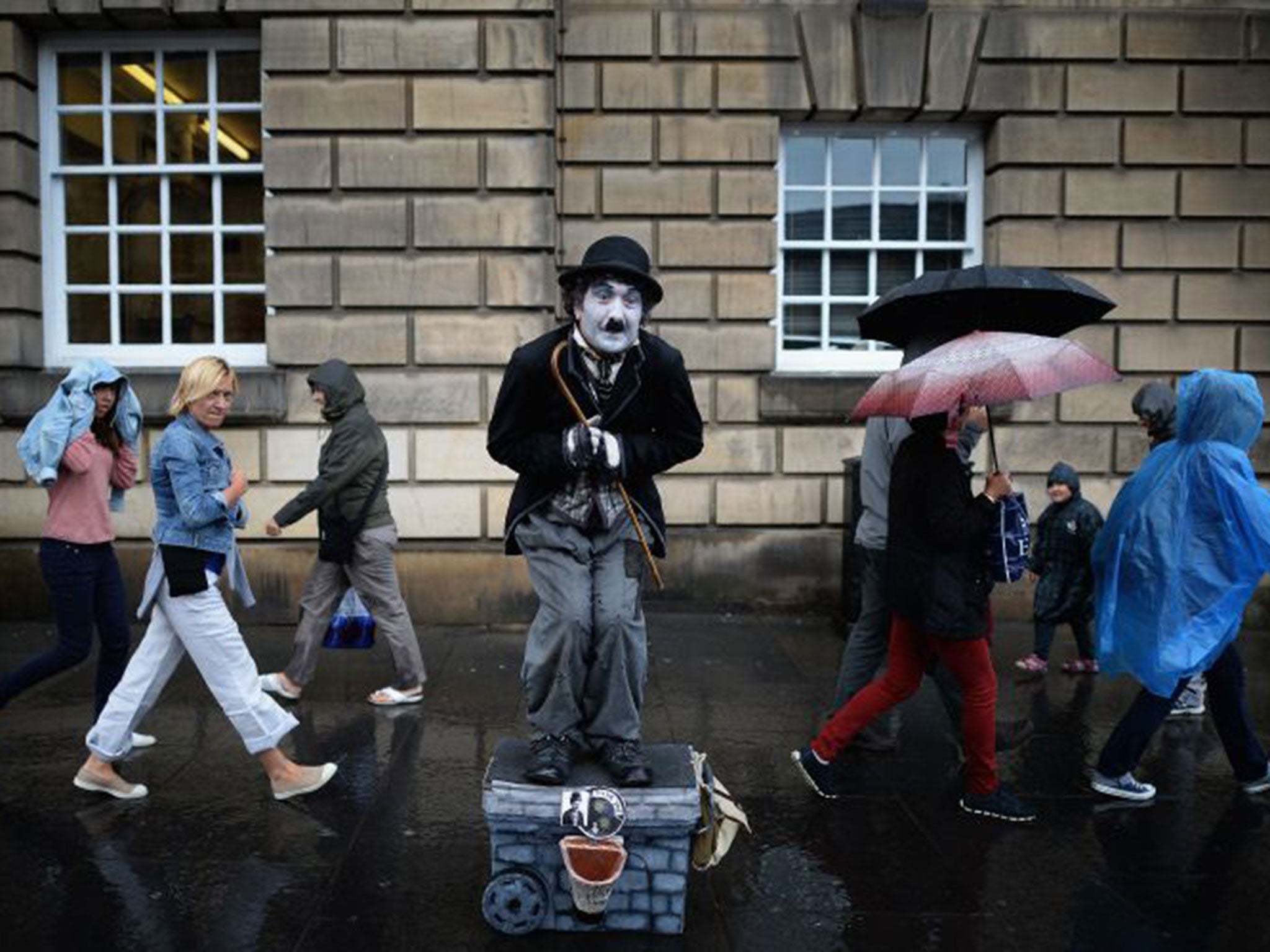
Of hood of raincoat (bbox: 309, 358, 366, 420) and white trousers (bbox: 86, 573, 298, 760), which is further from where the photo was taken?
hood of raincoat (bbox: 309, 358, 366, 420)

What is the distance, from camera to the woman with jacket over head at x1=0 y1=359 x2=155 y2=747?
5.27m

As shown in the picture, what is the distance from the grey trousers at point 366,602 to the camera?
21.2 feet

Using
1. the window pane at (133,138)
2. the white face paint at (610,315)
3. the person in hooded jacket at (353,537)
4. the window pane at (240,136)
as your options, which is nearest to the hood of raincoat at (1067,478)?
the person in hooded jacket at (353,537)

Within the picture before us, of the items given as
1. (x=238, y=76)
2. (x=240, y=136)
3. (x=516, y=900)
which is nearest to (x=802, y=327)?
(x=240, y=136)

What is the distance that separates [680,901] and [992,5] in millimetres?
7558

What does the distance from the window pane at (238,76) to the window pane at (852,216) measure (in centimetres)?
458

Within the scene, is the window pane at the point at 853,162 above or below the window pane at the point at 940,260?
above

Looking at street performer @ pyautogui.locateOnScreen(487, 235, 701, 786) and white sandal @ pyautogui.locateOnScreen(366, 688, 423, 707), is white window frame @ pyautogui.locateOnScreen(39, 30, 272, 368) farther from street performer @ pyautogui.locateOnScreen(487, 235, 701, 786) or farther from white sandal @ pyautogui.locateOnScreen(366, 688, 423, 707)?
street performer @ pyautogui.locateOnScreen(487, 235, 701, 786)

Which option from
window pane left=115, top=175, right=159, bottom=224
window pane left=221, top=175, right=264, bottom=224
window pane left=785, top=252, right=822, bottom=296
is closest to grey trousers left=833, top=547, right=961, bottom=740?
window pane left=785, top=252, right=822, bottom=296

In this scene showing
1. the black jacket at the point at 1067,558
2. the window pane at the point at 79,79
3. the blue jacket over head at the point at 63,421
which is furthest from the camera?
the window pane at the point at 79,79

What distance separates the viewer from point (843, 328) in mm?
9508

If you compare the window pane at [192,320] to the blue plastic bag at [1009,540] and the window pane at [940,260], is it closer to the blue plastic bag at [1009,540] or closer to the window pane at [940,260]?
the window pane at [940,260]

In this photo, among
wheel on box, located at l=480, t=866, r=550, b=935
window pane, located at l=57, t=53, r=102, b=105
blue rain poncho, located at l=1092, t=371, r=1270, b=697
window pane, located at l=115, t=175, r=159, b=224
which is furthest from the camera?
window pane, located at l=115, t=175, r=159, b=224

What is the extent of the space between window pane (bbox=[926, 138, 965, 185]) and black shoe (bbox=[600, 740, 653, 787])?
271 inches
